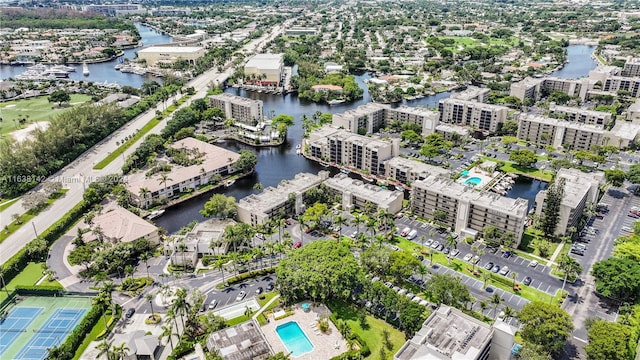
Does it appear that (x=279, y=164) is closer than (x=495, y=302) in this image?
No

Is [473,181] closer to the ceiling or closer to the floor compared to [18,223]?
closer to the ceiling

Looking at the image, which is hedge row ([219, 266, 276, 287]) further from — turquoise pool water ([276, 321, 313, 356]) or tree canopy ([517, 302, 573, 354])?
tree canopy ([517, 302, 573, 354])

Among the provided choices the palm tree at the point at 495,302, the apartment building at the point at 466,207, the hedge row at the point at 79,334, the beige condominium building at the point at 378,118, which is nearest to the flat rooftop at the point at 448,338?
the palm tree at the point at 495,302

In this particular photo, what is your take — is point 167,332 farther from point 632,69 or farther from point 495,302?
point 632,69

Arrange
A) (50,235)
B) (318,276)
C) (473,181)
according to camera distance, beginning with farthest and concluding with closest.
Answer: (473,181), (50,235), (318,276)

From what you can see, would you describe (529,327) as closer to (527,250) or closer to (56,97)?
(527,250)

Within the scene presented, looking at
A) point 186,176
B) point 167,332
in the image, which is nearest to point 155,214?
point 186,176

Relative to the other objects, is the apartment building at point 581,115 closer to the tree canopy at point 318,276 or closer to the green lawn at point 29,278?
the tree canopy at point 318,276
